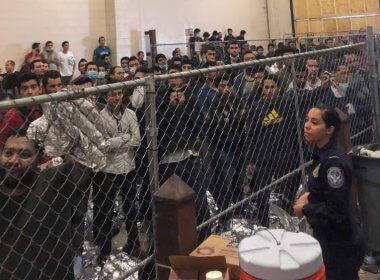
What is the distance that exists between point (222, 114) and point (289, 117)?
0.61 meters

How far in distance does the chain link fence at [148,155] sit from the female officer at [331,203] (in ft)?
1.67

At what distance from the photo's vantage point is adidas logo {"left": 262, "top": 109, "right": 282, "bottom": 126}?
3807 millimetres

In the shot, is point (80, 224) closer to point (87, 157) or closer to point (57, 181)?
point (87, 157)

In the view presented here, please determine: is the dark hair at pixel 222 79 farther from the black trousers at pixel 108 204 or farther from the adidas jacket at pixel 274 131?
the black trousers at pixel 108 204

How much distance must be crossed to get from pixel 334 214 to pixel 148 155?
1139mm

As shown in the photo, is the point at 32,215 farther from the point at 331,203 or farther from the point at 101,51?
the point at 101,51

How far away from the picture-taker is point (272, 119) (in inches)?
150

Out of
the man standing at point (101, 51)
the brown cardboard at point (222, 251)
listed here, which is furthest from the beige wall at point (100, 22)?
the brown cardboard at point (222, 251)

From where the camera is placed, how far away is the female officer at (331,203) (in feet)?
8.16

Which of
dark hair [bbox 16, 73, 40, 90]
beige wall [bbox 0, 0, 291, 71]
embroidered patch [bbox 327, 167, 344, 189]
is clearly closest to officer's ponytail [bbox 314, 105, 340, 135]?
embroidered patch [bbox 327, 167, 344, 189]

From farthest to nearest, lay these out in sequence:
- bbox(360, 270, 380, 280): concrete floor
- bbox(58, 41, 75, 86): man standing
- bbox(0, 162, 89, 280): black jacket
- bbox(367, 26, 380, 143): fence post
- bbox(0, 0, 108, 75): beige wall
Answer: bbox(58, 41, 75, 86): man standing
bbox(0, 0, 108, 75): beige wall
bbox(367, 26, 380, 143): fence post
bbox(360, 270, 380, 280): concrete floor
bbox(0, 162, 89, 280): black jacket

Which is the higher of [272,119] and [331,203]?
[272,119]

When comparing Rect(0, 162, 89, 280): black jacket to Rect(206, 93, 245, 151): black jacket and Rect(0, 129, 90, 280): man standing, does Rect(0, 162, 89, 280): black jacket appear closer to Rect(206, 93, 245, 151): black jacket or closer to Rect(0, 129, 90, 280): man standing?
Rect(0, 129, 90, 280): man standing

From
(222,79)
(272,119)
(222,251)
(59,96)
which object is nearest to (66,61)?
(222,79)
